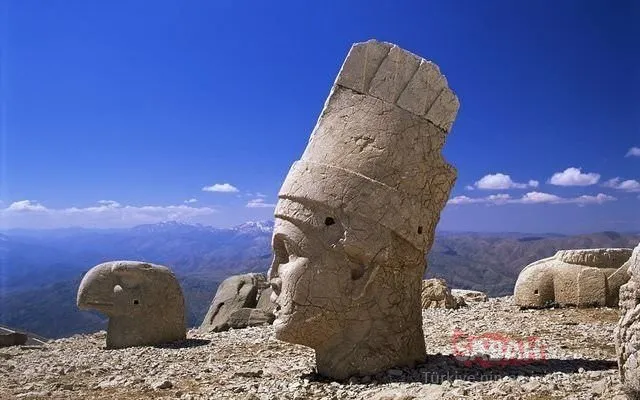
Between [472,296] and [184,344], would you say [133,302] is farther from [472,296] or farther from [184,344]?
[472,296]

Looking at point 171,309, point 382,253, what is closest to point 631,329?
point 382,253

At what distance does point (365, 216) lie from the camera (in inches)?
230

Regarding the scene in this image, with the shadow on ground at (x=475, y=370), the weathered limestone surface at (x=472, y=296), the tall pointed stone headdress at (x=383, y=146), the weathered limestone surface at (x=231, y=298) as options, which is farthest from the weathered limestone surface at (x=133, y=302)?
the weathered limestone surface at (x=472, y=296)

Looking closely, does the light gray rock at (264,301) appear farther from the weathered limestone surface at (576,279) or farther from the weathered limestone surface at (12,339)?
the weathered limestone surface at (576,279)

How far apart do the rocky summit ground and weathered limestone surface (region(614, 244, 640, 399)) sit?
0.56 metres

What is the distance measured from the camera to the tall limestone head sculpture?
19.3 ft

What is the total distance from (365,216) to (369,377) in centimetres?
164

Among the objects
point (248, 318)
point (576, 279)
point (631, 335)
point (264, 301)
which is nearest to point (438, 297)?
point (576, 279)

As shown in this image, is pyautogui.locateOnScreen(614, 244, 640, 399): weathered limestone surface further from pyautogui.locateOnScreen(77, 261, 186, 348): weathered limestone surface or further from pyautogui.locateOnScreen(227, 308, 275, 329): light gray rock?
pyautogui.locateOnScreen(227, 308, 275, 329): light gray rock

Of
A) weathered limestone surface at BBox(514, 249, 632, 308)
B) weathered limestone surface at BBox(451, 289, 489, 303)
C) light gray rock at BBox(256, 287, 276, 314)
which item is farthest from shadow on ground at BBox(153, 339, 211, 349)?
weathered limestone surface at BBox(451, 289, 489, 303)

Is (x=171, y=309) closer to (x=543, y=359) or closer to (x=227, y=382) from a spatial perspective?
(x=227, y=382)

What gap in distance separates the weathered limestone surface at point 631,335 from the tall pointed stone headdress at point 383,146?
249 cm

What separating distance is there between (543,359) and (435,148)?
2745 millimetres

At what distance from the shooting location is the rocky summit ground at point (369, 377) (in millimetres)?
5242
